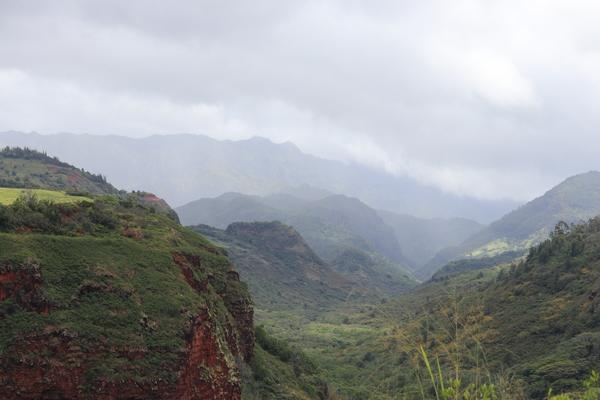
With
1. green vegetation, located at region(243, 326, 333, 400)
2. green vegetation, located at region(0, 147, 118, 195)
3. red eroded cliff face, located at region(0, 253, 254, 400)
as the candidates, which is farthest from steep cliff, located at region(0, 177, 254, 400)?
green vegetation, located at region(0, 147, 118, 195)

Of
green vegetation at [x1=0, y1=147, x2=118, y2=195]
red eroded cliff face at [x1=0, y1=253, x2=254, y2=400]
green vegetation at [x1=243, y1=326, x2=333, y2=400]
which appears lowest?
green vegetation at [x1=243, y1=326, x2=333, y2=400]

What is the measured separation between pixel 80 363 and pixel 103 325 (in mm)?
2520

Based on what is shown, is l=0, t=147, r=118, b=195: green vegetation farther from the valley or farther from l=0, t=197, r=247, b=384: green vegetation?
l=0, t=197, r=247, b=384: green vegetation

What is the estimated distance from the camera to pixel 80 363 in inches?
1017

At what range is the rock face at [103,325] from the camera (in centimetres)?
2514

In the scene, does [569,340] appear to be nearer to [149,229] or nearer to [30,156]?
[149,229]

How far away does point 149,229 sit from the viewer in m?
43.7

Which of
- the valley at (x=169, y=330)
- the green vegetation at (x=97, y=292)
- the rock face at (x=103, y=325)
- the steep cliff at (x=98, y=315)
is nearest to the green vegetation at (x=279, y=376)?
the valley at (x=169, y=330)

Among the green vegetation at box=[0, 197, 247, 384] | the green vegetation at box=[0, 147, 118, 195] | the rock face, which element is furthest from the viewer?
the green vegetation at box=[0, 147, 118, 195]

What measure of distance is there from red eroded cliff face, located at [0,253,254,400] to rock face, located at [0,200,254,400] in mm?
49

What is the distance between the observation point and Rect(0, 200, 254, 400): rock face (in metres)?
25.1

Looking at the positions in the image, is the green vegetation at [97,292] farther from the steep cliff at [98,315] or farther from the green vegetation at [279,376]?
the green vegetation at [279,376]

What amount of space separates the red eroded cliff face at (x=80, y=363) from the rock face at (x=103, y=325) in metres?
0.05

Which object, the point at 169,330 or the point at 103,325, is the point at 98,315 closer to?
the point at 103,325
